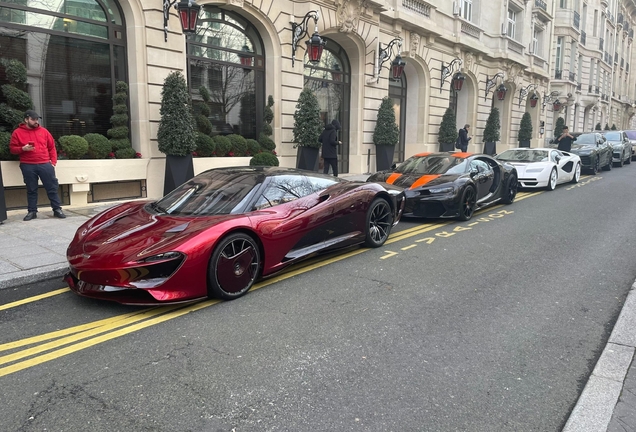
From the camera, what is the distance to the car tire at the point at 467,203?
8.99m

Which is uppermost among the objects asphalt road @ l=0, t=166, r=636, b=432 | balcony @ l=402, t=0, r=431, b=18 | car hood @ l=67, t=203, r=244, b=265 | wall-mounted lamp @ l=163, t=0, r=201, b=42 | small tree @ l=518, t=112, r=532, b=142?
balcony @ l=402, t=0, r=431, b=18

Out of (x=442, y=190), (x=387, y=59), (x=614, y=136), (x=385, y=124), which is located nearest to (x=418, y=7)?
(x=387, y=59)

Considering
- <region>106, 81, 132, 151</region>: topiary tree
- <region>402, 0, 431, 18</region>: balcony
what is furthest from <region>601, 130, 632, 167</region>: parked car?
<region>106, 81, 132, 151</region>: topiary tree

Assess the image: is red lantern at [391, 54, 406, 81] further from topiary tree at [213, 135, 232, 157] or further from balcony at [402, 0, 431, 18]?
topiary tree at [213, 135, 232, 157]

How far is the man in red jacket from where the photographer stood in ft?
26.8

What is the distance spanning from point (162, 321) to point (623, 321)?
4103 mm

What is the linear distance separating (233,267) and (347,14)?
43.5ft

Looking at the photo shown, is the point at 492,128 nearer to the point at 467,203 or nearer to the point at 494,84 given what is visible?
the point at 494,84

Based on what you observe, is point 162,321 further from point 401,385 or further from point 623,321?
point 623,321

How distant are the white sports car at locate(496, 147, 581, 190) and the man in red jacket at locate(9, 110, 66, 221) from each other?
38.5ft

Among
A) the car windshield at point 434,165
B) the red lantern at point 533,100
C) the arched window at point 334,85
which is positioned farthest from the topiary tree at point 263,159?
the red lantern at point 533,100

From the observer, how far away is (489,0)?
26234 mm

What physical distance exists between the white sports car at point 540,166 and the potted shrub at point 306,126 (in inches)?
219

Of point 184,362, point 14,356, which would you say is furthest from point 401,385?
point 14,356
